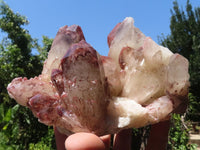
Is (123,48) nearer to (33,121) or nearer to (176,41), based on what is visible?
(33,121)

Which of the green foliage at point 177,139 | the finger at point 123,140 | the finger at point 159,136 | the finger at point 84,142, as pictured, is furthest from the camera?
the green foliage at point 177,139

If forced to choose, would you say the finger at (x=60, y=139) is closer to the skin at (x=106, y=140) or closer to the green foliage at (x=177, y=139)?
the skin at (x=106, y=140)

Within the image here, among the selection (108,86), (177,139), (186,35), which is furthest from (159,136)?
(186,35)

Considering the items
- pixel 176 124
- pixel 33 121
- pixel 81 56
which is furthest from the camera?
pixel 33 121

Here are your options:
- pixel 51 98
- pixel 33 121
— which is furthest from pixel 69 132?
pixel 33 121

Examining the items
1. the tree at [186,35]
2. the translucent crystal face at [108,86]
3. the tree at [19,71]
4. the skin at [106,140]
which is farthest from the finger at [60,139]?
the tree at [186,35]

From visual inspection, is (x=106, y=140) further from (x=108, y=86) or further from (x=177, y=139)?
(x=177, y=139)

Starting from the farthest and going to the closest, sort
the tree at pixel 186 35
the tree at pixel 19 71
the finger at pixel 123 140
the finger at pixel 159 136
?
the tree at pixel 186 35
the tree at pixel 19 71
the finger at pixel 123 140
the finger at pixel 159 136
